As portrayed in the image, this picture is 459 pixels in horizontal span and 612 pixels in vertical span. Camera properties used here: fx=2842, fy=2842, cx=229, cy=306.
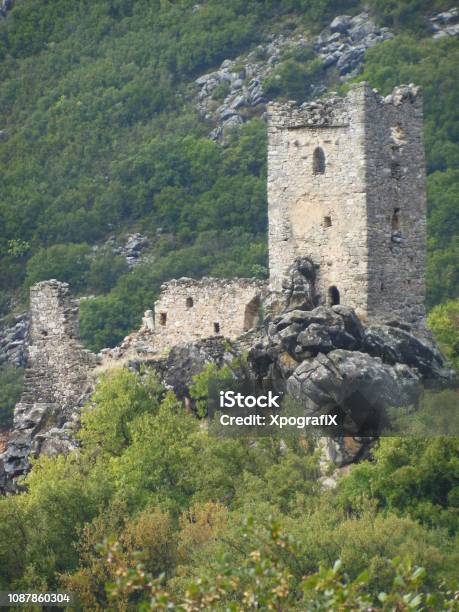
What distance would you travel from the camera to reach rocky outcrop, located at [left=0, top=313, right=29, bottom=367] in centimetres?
9800

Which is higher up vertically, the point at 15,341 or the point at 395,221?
the point at 395,221

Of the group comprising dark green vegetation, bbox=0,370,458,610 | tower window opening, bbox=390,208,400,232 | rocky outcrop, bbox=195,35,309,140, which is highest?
rocky outcrop, bbox=195,35,309,140

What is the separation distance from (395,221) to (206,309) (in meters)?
5.10

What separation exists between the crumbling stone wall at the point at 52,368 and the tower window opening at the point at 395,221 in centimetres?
819

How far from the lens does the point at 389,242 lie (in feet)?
209

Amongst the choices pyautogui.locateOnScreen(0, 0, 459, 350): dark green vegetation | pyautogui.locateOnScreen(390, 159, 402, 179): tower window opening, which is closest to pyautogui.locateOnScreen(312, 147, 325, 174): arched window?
pyautogui.locateOnScreen(390, 159, 402, 179): tower window opening

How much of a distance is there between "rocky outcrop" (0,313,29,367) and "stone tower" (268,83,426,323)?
3419 cm

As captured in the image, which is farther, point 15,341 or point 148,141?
point 148,141

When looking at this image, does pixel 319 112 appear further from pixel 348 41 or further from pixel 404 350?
pixel 348 41

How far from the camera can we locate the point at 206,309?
6600 centimetres

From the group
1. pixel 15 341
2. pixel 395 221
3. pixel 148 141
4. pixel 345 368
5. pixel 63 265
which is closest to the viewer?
pixel 345 368

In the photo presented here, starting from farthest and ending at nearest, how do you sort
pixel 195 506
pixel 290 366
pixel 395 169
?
pixel 395 169 < pixel 290 366 < pixel 195 506

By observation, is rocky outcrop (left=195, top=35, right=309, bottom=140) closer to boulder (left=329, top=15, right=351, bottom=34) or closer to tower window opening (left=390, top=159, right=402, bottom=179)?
boulder (left=329, top=15, right=351, bottom=34)

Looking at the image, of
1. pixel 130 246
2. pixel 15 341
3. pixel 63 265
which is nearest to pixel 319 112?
pixel 15 341
